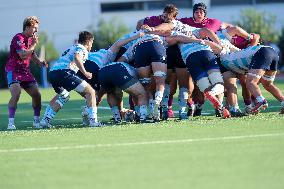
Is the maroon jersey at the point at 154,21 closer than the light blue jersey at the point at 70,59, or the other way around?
the light blue jersey at the point at 70,59

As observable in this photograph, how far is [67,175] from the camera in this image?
8367 millimetres

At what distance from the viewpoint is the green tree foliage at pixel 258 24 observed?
5284cm

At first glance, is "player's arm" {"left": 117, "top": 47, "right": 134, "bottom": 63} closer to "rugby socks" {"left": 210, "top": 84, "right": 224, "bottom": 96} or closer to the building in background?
"rugby socks" {"left": 210, "top": 84, "right": 224, "bottom": 96}

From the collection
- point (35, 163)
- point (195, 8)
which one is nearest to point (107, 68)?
point (195, 8)

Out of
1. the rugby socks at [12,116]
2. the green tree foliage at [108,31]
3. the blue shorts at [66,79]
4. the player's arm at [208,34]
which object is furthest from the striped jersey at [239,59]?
the green tree foliage at [108,31]

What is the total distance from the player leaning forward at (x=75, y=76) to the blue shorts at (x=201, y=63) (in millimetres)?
1509

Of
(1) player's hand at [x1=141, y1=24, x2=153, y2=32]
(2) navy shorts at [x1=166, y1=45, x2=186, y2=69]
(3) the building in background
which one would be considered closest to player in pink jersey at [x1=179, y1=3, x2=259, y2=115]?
(2) navy shorts at [x1=166, y1=45, x2=186, y2=69]

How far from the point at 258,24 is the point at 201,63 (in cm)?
3993

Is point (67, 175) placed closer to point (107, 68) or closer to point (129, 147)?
point (129, 147)

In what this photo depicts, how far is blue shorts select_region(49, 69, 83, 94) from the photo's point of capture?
14039 millimetres

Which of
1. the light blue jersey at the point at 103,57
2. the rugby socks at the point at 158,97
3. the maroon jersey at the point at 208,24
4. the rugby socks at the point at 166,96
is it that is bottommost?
the rugby socks at the point at 166,96

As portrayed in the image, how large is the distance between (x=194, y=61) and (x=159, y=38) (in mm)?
723

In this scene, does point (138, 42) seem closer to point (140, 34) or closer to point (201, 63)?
point (140, 34)

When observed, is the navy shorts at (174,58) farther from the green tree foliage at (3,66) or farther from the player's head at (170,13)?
the green tree foliage at (3,66)
